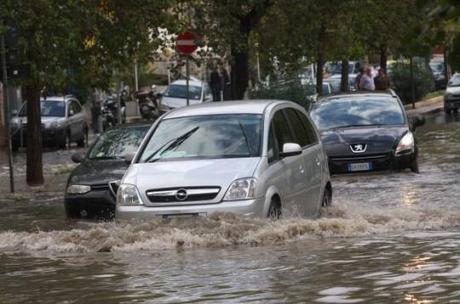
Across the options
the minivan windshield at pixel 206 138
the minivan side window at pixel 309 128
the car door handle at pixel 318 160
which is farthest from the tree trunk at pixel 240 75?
the minivan windshield at pixel 206 138

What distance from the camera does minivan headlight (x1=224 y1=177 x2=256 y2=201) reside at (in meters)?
11.3

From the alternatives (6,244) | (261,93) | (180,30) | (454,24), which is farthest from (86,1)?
(454,24)

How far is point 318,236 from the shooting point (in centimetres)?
1168

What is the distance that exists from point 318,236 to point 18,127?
2409 cm

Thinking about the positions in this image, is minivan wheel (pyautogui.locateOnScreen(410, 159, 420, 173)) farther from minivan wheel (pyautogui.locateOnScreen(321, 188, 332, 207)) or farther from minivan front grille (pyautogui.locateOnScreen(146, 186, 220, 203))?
minivan front grille (pyautogui.locateOnScreen(146, 186, 220, 203))

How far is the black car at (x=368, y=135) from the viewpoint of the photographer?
18875 millimetres

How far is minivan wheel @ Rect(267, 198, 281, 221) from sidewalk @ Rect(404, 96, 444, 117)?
3213cm

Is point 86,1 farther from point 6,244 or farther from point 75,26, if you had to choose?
point 6,244

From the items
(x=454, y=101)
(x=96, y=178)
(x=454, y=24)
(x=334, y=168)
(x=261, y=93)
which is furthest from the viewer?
(x=454, y=101)

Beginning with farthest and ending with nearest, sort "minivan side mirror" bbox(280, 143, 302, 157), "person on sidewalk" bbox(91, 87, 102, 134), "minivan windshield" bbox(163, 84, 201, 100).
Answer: "minivan windshield" bbox(163, 84, 201, 100), "person on sidewalk" bbox(91, 87, 102, 134), "minivan side mirror" bbox(280, 143, 302, 157)

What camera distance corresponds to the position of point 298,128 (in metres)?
13.7

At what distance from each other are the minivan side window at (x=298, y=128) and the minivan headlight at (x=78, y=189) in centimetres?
331

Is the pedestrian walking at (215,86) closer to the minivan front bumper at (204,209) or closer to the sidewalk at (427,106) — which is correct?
the sidewalk at (427,106)

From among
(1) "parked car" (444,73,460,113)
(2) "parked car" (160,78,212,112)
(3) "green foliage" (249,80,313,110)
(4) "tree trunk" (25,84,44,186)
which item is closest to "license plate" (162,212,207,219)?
(4) "tree trunk" (25,84,44,186)
